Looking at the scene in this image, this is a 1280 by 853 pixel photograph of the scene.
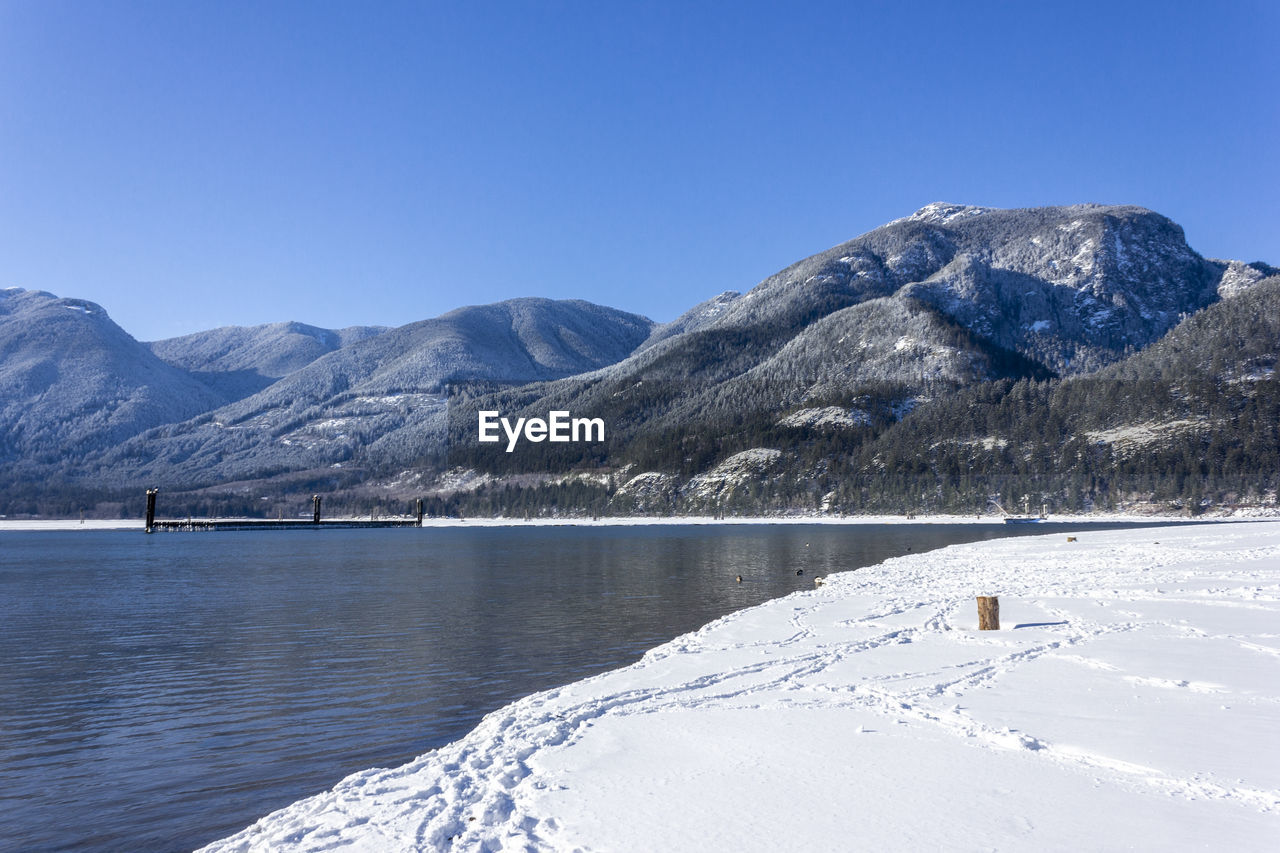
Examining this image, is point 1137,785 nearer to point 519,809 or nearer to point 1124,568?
point 519,809

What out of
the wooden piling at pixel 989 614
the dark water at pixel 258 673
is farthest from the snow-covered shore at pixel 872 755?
the dark water at pixel 258 673

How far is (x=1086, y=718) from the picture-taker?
15727 millimetres

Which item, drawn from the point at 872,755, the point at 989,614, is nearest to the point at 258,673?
the point at 872,755

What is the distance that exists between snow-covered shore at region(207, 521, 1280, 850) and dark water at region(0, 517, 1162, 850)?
284 centimetres

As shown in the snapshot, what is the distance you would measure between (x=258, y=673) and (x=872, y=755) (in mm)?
22116

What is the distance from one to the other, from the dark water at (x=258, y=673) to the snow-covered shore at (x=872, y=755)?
9.33 ft

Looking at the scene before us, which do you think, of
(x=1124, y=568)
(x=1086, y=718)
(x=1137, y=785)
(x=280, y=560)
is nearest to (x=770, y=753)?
(x=1137, y=785)

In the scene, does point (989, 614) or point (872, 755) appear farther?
point (989, 614)

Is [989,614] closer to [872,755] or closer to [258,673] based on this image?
[872,755]

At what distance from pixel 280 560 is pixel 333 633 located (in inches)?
2702

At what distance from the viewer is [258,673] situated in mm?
27000

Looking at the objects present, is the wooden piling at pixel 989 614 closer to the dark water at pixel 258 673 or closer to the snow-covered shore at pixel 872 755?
the snow-covered shore at pixel 872 755

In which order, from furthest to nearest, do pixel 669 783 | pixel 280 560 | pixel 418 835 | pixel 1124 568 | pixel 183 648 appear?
pixel 280 560 → pixel 1124 568 → pixel 183 648 → pixel 669 783 → pixel 418 835

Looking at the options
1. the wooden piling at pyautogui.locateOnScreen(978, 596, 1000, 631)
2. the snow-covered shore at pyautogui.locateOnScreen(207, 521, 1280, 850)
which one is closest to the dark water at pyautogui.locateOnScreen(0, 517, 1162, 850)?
the snow-covered shore at pyautogui.locateOnScreen(207, 521, 1280, 850)
